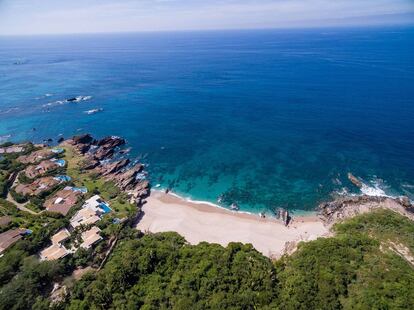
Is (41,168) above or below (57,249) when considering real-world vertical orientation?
below

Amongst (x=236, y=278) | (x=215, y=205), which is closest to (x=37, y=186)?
(x=215, y=205)

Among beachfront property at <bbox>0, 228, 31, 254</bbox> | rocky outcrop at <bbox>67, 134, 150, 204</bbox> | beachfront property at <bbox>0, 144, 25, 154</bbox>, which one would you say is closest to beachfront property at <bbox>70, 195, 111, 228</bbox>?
rocky outcrop at <bbox>67, 134, 150, 204</bbox>

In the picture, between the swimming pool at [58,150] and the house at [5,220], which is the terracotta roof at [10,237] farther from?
the swimming pool at [58,150]

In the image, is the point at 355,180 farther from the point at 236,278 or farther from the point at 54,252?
the point at 54,252

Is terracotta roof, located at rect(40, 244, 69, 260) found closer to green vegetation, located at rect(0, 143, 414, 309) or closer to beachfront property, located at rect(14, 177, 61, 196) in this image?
green vegetation, located at rect(0, 143, 414, 309)

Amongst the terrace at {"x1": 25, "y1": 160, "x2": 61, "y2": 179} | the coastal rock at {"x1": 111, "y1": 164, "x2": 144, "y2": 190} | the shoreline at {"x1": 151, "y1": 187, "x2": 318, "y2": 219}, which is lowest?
the shoreline at {"x1": 151, "y1": 187, "x2": 318, "y2": 219}

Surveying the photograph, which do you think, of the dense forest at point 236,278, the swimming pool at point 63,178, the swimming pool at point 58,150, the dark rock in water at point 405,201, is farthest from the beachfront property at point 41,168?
the dark rock in water at point 405,201
